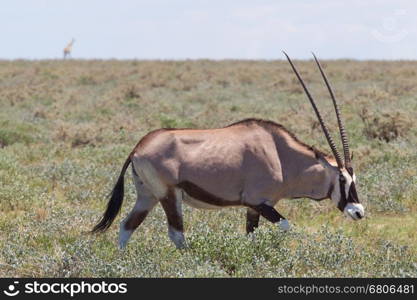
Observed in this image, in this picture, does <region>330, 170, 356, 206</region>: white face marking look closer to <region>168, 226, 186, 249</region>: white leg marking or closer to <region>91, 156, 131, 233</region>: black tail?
<region>168, 226, 186, 249</region>: white leg marking

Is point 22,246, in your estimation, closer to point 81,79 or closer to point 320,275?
point 320,275

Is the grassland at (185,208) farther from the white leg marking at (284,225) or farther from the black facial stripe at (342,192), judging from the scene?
the black facial stripe at (342,192)

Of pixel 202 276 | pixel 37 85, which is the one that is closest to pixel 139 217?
pixel 202 276

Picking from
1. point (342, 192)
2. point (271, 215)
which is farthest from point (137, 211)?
point (342, 192)

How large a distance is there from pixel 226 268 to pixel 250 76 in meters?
32.3

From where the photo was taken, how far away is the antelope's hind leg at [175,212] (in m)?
7.46

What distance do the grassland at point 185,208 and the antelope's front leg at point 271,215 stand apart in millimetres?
126

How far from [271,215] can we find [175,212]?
0.99m

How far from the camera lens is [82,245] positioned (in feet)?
24.4

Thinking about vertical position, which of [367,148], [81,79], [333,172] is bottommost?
[81,79]

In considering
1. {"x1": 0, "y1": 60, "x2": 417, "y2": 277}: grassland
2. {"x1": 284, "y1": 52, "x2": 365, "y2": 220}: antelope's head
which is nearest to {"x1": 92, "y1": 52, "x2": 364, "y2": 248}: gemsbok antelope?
{"x1": 284, "y1": 52, "x2": 365, "y2": 220}: antelope's head

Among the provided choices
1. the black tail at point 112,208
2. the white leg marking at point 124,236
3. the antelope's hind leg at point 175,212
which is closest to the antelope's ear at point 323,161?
the antelope's hind leg at point 175,212

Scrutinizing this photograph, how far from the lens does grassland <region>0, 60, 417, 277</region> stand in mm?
7008

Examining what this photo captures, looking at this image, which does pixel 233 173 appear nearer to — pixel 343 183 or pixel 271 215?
pixel 271 215
